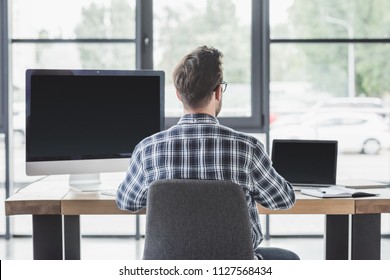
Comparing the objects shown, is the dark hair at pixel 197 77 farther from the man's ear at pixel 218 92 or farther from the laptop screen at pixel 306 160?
the laptop screen at pixel 306 160

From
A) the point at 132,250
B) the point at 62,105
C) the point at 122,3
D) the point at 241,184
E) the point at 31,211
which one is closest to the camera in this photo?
the point at 241,184

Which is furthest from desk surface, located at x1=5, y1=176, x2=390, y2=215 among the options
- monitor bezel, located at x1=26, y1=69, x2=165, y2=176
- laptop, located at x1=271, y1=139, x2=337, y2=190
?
laptop, located at x1=271, y1=139, x2=337, y2=190

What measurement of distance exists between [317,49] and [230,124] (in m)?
0.90

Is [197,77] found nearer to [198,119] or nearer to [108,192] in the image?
[198,119]

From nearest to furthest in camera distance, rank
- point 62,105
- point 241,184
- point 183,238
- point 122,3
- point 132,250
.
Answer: point 183,238
point 241,184
point 62,105
point 132,250
point 122,3

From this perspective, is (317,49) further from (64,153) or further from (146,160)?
(146,160)

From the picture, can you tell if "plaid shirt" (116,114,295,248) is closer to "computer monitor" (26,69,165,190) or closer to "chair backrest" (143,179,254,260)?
"chair backrest" (143,179,254,260)

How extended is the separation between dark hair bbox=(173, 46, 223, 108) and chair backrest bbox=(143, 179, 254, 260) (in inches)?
13.6

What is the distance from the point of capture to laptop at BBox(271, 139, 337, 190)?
2.70 meters

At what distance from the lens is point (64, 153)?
2.62 metres

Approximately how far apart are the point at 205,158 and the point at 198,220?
22 centimetres

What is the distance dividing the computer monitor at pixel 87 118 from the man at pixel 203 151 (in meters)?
0.65

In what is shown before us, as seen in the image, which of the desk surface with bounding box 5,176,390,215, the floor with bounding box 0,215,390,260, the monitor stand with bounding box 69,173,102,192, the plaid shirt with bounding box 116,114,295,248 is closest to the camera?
the plaid shirt with bounding box 116,114,295,248

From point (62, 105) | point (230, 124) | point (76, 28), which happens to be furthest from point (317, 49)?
point (62, 105)
